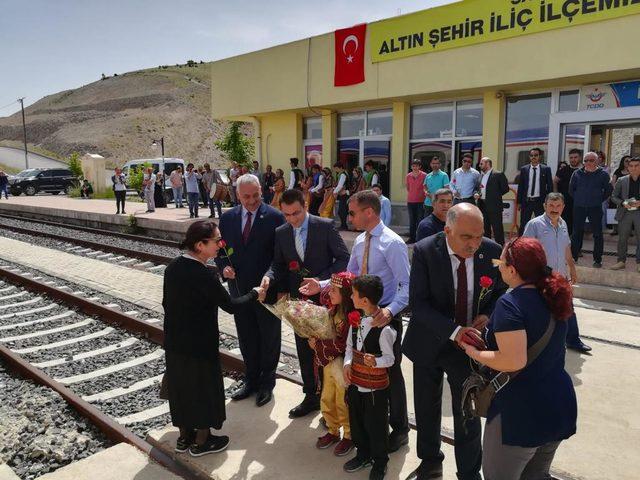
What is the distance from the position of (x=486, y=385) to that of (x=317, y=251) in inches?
78.6

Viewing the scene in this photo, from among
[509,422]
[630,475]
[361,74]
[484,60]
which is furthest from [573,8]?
[509,422]

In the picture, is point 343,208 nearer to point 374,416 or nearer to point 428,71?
point 428,71

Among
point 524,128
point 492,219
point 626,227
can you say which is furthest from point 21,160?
point 626,227

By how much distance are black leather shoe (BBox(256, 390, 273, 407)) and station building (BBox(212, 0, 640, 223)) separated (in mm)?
9998

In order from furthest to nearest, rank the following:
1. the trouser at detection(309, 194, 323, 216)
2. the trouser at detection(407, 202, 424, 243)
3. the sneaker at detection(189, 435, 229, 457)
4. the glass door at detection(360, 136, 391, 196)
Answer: the glass door at detection(360, 136, 391, 196), the trouser at detection(309, 194, 323, 216), the trouser at detection(407, 202, 424, 243), the sneaker at detection(189, 435, 229, 457)

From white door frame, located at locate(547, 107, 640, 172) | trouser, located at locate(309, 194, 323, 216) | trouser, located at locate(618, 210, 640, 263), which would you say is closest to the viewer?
trouser, located at locate(618, 210, 640, 263)

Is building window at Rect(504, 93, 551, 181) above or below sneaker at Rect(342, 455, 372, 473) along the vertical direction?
above

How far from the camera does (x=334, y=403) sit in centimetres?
391

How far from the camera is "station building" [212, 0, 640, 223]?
36.8 ft

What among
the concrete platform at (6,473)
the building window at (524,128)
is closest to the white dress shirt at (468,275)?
the concrete platform at (6,473)

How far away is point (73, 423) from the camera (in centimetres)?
478

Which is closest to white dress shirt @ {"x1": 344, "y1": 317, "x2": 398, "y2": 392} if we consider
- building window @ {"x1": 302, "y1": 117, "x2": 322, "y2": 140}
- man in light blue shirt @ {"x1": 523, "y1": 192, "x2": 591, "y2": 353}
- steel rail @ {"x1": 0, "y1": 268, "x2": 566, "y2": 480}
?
steel rail @ {"x1": 0, "y1": 268, "x2": 566, "y2": 480}

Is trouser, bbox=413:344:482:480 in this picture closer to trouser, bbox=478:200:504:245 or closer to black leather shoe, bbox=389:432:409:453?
black leather shoe, bbox=389:432:409:453

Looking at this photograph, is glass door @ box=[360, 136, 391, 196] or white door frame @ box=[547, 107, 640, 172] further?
glass door @ box=[360, 136, 391, 196]
